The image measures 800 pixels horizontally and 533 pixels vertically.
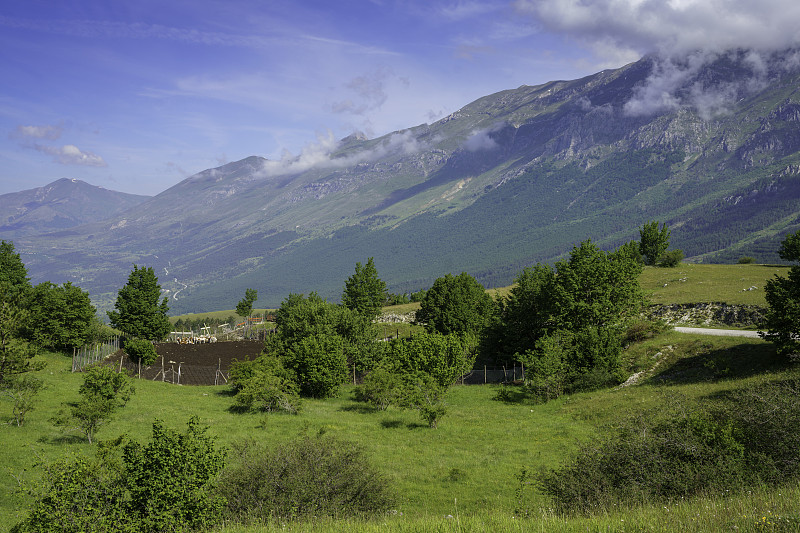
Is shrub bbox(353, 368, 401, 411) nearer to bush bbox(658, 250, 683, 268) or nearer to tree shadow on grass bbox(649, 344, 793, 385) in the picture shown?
tree shadow on grass bbox(649, 344, 793, 385)

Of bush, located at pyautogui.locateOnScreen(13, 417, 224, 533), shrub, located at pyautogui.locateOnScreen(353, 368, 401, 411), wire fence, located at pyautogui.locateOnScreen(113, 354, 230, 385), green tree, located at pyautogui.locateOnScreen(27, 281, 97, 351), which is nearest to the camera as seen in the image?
bush, located at pyautogui.locateOnScreen(13, 417, 224, 533)

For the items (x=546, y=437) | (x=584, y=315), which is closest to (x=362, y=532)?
(x=546, y=437)

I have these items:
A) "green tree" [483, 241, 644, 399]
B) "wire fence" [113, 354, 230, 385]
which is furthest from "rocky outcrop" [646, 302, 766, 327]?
→ "wire fence" [113, 354, 230, 385]

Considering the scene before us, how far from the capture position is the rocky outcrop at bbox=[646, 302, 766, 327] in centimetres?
4806

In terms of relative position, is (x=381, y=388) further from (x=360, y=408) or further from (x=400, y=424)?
(x=400, y=424)

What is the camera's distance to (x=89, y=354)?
54344 mm

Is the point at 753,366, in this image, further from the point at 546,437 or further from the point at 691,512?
the point at 691,512

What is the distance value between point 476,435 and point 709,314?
36.7m

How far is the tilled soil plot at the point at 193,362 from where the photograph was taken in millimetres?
54344

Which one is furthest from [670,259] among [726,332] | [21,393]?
[21,393]

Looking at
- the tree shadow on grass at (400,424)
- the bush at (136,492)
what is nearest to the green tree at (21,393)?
the bush at (136,492)

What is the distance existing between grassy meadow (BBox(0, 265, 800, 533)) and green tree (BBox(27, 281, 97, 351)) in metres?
2.81

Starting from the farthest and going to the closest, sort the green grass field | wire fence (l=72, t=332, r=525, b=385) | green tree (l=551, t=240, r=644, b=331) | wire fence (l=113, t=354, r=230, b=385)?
the green grass field
wire fence (l=113, t=354, r=230, b=385)
wire fence (l=72, t=332, r=525, b=385)
green tree (l=551, t=240, r=644, b=331)

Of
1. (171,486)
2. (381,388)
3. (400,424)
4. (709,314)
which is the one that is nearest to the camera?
(171,486)
